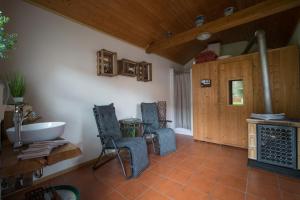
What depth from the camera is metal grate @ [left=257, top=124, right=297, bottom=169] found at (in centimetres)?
206

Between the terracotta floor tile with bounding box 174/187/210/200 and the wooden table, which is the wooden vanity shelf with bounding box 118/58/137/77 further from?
the terracotta floor tile with bounding box 174/187/210/200

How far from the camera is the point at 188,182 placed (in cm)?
196

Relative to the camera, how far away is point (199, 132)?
372 centimetres

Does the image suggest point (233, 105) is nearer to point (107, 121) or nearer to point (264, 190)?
point (264, 190)

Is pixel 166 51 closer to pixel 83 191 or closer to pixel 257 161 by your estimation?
pixel 257 161

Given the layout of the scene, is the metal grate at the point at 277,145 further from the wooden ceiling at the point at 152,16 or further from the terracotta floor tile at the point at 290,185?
the wooden ceiling at the point at 152,16

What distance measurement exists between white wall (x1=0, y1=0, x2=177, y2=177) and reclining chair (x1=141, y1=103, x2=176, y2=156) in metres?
0.59

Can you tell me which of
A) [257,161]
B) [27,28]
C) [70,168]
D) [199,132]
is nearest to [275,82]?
[257,161]

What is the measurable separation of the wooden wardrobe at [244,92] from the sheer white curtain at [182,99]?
68 centimetres

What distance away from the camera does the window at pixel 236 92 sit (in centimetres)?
314

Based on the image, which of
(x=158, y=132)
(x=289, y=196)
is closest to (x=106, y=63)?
(x=158, y=132)

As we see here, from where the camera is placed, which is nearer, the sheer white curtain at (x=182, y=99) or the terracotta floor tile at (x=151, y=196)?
the terracotta floor tile at (x=151, y=196)

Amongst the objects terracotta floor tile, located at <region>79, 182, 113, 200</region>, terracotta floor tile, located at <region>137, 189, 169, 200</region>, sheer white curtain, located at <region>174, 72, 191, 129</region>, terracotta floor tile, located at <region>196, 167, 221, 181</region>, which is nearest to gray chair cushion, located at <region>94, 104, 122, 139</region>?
terracotta floor tile, located at <region>79, 182, 113, 200</region>

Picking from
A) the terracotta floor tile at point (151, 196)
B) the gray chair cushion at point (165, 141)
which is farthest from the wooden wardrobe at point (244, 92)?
the terracotta floor tile at point (151, 196)
